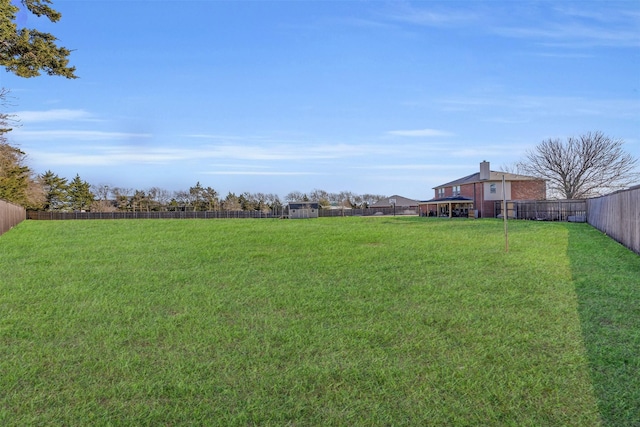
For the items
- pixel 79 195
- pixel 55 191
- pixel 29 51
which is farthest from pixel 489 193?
pixel 79 195

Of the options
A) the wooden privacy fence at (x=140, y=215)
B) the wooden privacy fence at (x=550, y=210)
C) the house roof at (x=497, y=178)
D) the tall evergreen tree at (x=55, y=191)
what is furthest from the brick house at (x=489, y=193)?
the tall evergreen tree at (x=55, y=191)

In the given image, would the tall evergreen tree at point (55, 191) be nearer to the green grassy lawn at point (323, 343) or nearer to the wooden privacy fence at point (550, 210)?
the green grassy lawn at point (323, 343)

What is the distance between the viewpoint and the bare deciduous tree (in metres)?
32.1

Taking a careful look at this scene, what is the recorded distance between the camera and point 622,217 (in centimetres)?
1029

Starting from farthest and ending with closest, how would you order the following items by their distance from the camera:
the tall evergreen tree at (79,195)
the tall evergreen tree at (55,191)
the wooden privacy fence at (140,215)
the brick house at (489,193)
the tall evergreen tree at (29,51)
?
the tall evergreen tree at (79,195)
the tall evergreen tree at (55,191)
the wooden privacy fence at (140,215)
the brick house at (489,193)
the tall evergreen tree at (29,51)

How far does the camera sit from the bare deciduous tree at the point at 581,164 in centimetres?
3209

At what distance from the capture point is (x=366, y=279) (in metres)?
6.22

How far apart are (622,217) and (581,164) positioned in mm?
27315

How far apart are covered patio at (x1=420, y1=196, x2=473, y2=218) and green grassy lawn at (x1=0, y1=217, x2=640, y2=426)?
29002mm

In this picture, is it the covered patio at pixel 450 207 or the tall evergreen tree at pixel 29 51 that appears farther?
the covered patio at pixel 450 207

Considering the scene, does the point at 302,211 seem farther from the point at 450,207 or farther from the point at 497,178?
the point at 497,178

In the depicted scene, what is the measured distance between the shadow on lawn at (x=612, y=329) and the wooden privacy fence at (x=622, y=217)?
1334mm

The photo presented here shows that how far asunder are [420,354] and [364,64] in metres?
11.1

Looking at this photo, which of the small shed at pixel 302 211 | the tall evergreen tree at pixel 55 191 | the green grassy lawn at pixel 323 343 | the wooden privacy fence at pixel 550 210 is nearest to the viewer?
the green grassy lawn at pixel 323 343
